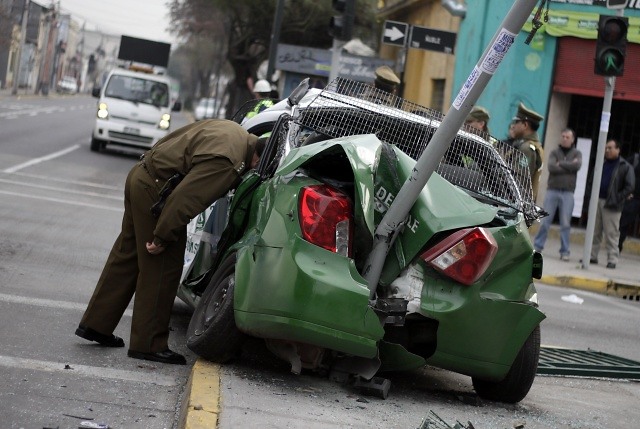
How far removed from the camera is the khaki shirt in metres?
6.45

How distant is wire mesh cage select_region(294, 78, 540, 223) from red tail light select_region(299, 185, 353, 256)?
1.08m

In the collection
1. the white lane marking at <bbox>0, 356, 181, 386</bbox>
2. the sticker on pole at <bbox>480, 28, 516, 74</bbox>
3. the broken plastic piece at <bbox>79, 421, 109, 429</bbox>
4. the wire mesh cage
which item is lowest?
the white lane marking at <bbox>0, 356, 181, 386</bbox>

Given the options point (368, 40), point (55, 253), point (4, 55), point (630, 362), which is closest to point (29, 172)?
point (55, 253)

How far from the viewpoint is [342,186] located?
6.04 meters

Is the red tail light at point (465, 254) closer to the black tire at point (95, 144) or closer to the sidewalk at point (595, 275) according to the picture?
the sidewalk at point (595, 275)

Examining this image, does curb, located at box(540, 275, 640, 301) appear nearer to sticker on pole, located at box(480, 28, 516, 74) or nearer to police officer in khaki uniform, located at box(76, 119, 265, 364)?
police officer in khaki uniform, located at box(76, 119, 265, 364)

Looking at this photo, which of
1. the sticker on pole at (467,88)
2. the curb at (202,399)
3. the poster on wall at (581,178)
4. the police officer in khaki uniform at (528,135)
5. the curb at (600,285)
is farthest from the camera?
the poster on wall at (581,178)

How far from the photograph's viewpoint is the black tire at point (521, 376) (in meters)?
6.42

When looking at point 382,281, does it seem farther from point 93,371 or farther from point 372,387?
point 93,371

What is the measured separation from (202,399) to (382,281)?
3.93 ft

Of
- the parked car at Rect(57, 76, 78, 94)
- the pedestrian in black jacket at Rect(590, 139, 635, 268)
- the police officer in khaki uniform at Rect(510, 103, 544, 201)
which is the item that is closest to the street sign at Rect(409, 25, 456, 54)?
the pedestrian in black jacket at Rect(590, 139, 635, 268)

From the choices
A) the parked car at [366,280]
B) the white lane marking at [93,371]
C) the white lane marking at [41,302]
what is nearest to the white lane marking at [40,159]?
the white lane marking at [41,302]

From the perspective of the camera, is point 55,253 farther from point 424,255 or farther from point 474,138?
point 424,255

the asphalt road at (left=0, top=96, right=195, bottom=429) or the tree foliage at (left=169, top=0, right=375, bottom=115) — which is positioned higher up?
the tree foliage at (left=169, top=0, right=375, bottom=115)
